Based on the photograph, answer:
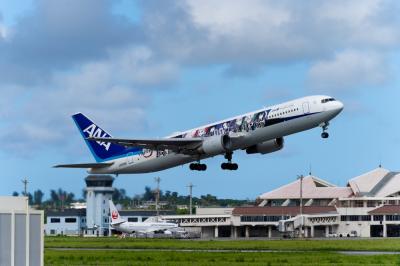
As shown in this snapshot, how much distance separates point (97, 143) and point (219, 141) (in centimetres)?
1970

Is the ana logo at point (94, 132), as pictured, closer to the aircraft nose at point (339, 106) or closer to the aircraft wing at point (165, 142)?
the aircraft wing at point (165, 142)

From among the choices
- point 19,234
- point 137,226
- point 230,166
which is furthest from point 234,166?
point 137,226

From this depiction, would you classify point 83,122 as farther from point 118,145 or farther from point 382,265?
point 382,265

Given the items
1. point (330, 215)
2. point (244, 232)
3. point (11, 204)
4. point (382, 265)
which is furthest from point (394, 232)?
point (11, 204)

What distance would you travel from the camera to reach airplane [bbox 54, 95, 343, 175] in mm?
84812

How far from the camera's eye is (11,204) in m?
42.7

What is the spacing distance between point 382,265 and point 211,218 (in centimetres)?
12673

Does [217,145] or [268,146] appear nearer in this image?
[217,145]

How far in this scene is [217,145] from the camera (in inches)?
3516

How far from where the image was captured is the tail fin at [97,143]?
336 ft

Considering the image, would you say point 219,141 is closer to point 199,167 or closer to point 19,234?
point 199,167

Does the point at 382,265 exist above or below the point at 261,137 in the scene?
below

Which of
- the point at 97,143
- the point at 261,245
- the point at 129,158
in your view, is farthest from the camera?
the point at 261,245

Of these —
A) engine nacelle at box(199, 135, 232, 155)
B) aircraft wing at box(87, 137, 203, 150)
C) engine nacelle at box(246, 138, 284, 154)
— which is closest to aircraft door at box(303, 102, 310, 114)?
engine nacelle at box(199, 135, 232, 155)
